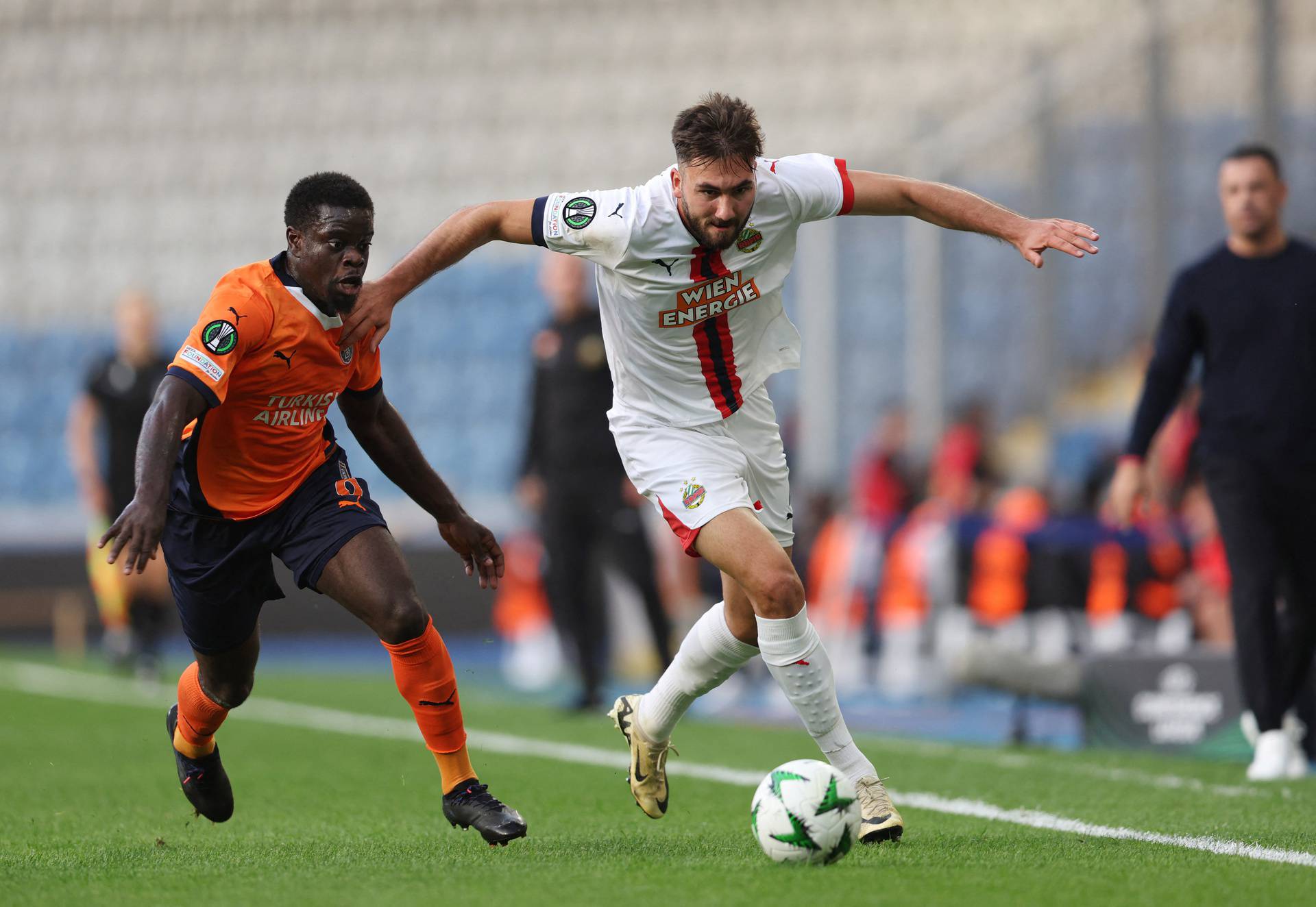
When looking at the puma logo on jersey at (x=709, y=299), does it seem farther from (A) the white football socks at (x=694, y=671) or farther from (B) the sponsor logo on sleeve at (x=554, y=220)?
(A) the white football socks at (x=694, y=671)

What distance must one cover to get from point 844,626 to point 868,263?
2.99 metres

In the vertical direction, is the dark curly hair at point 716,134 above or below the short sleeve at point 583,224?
above

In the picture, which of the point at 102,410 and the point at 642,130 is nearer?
the point at 102,410

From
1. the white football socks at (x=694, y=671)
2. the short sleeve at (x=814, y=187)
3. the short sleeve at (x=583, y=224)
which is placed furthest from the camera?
the white football socks at (x=694, y=671)

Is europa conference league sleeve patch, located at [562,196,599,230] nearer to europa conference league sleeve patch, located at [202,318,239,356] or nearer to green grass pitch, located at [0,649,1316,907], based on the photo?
europa conference league sleeve patch, located at [202,318,239,356]

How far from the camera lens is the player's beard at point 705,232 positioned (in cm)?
479

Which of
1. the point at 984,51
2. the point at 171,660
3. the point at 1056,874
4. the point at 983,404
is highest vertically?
the point at 984,51

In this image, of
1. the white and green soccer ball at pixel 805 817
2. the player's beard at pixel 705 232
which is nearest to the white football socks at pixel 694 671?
the white and green soccer ball at pixel 805 817

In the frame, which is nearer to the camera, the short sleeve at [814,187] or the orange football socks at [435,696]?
the orange football socks at [435,696]

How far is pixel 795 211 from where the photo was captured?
500cm

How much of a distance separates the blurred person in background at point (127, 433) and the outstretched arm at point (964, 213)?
300 inches

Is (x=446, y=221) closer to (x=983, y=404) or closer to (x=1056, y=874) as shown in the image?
(x=1056, y=874)

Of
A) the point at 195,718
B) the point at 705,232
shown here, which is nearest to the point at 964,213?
the point at 705,232

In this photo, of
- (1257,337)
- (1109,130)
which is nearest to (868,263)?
(1109,130)
